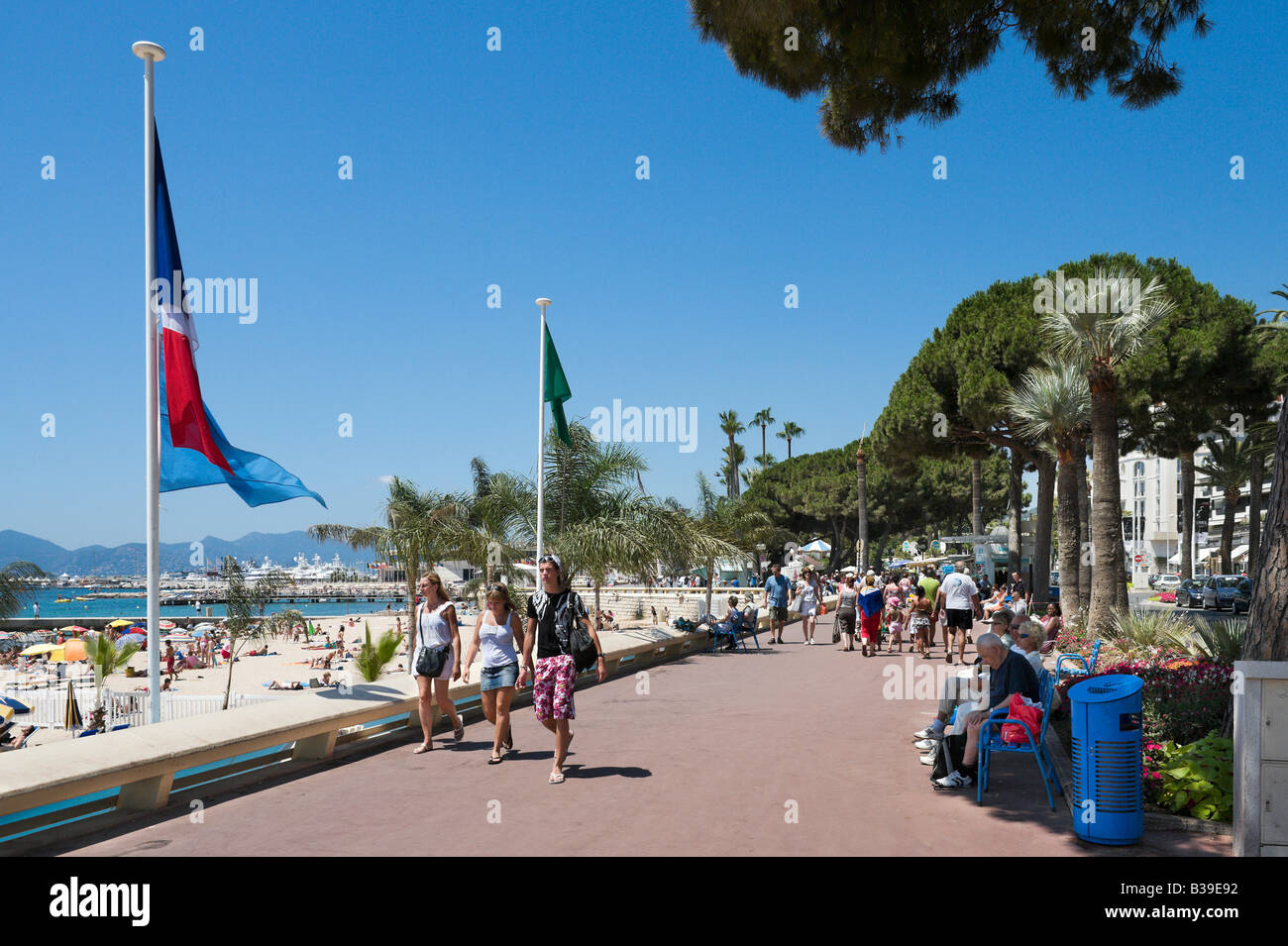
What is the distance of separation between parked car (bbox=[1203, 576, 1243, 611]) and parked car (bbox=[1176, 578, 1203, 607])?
152 centimetres

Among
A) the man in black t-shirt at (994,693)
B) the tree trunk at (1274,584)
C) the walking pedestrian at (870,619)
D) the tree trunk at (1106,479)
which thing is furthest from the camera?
the walking pedestrian at (870,619)

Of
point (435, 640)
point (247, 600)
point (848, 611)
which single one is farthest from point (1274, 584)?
point (247, 600)

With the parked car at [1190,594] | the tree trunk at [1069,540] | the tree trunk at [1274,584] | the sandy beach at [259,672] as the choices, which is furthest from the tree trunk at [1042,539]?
the tree trunk at [1274,584]

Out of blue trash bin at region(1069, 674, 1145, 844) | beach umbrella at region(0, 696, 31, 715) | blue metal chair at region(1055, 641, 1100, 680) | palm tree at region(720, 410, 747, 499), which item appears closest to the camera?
blue trash bin at region(1069, 674, 1145, 844)

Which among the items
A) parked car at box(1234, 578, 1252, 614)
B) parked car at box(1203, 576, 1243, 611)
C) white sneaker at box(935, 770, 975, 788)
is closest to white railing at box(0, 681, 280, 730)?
white sneaker at box(935, 770, 975, 788)

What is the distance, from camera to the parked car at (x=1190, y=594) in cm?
3975

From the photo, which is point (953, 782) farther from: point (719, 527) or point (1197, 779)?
point (719, 527)

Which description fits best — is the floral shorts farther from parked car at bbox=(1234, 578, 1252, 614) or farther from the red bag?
parked car at bbox=(1234, 578, 1252, 614)

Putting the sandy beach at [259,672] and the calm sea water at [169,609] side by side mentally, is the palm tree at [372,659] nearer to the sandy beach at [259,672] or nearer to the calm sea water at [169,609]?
the sandy beach at [259,672]

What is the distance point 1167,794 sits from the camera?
20.0ft

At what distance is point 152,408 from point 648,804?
573 cm

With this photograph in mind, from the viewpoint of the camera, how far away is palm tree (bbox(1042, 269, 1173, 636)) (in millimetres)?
16109

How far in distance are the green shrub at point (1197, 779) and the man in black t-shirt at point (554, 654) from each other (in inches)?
157
